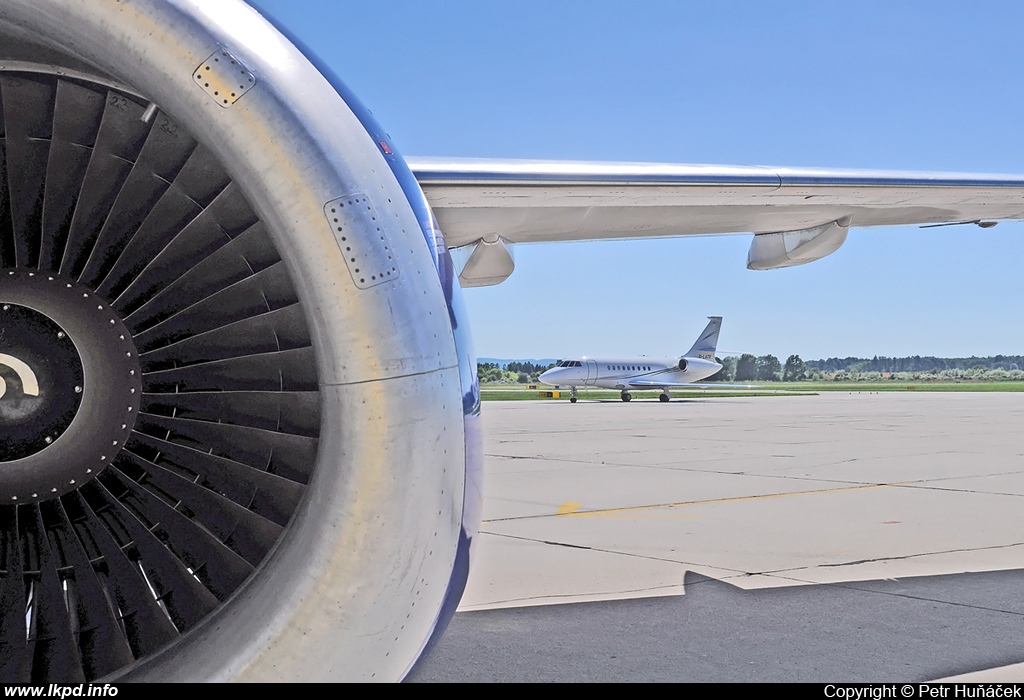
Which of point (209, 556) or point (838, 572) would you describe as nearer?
point (209, 556)

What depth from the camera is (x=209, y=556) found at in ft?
7.73

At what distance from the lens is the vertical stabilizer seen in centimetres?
5647

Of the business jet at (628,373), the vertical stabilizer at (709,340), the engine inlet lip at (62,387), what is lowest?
the engine inlet lip at (62,387)

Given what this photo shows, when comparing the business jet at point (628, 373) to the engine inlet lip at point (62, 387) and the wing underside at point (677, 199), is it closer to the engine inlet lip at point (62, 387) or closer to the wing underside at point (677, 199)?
the wing underside at point (677, 199)

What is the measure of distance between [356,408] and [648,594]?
326 cm

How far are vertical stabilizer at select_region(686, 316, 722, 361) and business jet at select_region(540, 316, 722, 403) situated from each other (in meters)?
2.18

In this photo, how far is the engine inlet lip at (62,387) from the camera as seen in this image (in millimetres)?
2318

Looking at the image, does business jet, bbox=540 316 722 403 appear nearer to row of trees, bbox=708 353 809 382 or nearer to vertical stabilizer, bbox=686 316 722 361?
vertical stabilizer, bbox=686 316 722 361

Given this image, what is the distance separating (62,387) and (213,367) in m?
0.39

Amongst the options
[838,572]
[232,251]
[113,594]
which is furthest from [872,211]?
[113,594]

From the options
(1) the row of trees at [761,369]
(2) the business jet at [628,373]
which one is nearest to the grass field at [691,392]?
(2) the business jet at [628,373]

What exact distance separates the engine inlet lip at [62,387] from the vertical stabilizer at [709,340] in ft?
182
